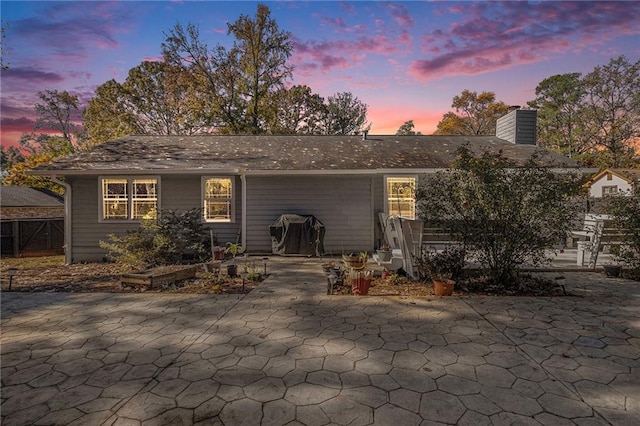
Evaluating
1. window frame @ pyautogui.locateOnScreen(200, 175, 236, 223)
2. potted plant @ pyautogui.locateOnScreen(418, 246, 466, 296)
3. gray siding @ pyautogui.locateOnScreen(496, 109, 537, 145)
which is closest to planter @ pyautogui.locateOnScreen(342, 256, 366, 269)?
potted plant @ pyautogui.locateOnScreen(418, 246, 466, 296)

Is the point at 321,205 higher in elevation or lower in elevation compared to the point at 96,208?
higher

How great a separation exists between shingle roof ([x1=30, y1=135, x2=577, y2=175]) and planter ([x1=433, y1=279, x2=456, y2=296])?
5.36m

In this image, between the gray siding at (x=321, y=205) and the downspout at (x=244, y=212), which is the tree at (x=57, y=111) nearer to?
the downspout at (x=244, y=212)

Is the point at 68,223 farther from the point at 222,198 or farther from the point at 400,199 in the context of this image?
the point at 400,199

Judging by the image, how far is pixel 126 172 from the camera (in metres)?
9.95

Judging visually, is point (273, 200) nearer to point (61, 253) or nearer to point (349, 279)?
point (349, 279)

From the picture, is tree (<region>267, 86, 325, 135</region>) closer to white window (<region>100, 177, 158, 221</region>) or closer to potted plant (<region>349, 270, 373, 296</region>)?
white window (<region>100, 177, 158, 221</region>)

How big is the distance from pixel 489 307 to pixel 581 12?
10.8 meters

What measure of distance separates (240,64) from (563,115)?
3378cm

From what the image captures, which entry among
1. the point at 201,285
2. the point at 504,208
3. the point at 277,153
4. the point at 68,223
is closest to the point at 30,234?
the point at 68,223

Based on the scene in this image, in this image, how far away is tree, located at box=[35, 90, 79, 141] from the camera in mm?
29844

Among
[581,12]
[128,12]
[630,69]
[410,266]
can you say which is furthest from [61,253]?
[630,69]

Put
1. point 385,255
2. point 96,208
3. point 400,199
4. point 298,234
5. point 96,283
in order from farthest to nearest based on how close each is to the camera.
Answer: point 400,199 → point 96,208 → point 298,234 → point 385,255 → point 96,283

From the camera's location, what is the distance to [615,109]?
28.5 metres
